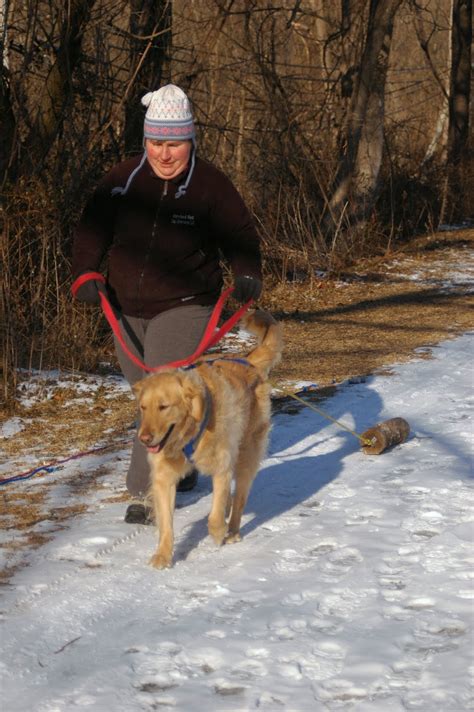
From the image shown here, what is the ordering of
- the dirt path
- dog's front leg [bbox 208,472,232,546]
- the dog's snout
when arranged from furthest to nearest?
the dirt path < dog's front leg [bbox 208,472,232,546] < the dog's snout

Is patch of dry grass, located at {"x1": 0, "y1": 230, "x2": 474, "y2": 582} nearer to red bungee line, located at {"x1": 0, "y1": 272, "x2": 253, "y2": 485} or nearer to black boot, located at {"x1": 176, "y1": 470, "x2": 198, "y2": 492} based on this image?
black boot, located at {"x1": 176, "y1": 470, "x2": 198, "y2": 492}

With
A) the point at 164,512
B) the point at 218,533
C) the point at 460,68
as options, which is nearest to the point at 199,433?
the point at 164,512

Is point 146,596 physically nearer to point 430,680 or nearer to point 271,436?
point 430,680

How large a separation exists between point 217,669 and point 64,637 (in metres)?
0.73

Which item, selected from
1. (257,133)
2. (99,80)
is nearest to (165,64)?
(99,80)

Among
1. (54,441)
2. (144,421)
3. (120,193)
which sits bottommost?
(54,441)

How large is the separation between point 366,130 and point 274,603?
13.3 meters

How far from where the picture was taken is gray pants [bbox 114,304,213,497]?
552 cm

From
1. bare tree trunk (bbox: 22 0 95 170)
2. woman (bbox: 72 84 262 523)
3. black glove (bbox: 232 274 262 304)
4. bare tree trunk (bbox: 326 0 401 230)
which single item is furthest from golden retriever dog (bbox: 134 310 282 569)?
bare tree trunk (bbox: 326 0 401 230)

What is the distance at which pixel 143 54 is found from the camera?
1077cm

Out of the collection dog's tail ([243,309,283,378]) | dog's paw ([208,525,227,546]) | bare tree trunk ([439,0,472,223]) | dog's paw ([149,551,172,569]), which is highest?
bare tree trunk ([439,0,472,223])

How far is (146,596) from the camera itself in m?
4.63

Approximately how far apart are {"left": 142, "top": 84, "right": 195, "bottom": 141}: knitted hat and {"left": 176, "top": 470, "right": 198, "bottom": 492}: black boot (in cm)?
207

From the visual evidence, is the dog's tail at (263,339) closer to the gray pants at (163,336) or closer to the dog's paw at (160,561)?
the gray pants at (163,336)
